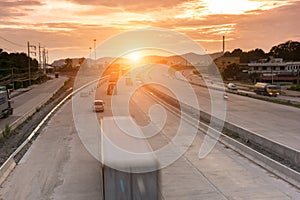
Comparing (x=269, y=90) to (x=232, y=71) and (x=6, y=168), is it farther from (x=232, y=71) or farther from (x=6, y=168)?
(x=232, y=71)

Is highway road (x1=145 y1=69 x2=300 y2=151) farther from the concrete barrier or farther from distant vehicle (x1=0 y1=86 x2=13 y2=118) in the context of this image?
distant vehicle (x1=0 y1=86 x2=13 y2=118)

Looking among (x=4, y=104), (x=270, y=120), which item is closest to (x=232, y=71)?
(x=270, y=120)

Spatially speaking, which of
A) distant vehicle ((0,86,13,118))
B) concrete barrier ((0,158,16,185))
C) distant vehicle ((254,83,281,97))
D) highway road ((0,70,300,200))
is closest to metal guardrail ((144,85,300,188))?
highway road ((0,70,300,200))

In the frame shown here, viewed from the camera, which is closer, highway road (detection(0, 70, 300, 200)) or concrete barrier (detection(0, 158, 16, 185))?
highway road (detection(0, 70, 300, 200))

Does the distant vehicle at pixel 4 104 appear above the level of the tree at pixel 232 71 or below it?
below

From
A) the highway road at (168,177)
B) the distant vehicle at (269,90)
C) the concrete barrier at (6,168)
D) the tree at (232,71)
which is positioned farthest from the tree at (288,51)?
the concrete barrier at (6,168)

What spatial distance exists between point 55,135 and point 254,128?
44.8 feet

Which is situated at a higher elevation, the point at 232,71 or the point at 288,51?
the point at 288,51

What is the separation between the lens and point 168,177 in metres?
16.9

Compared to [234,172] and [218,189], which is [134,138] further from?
[234,172]

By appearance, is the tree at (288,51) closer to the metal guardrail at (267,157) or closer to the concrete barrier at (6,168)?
the metal guardrail at (267,157)

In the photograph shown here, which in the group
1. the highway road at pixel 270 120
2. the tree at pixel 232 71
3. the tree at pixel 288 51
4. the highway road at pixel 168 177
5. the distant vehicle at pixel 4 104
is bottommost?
the highway road at pixel 168 177

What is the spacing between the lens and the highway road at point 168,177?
14.8 meters

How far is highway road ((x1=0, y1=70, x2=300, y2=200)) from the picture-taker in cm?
1480
